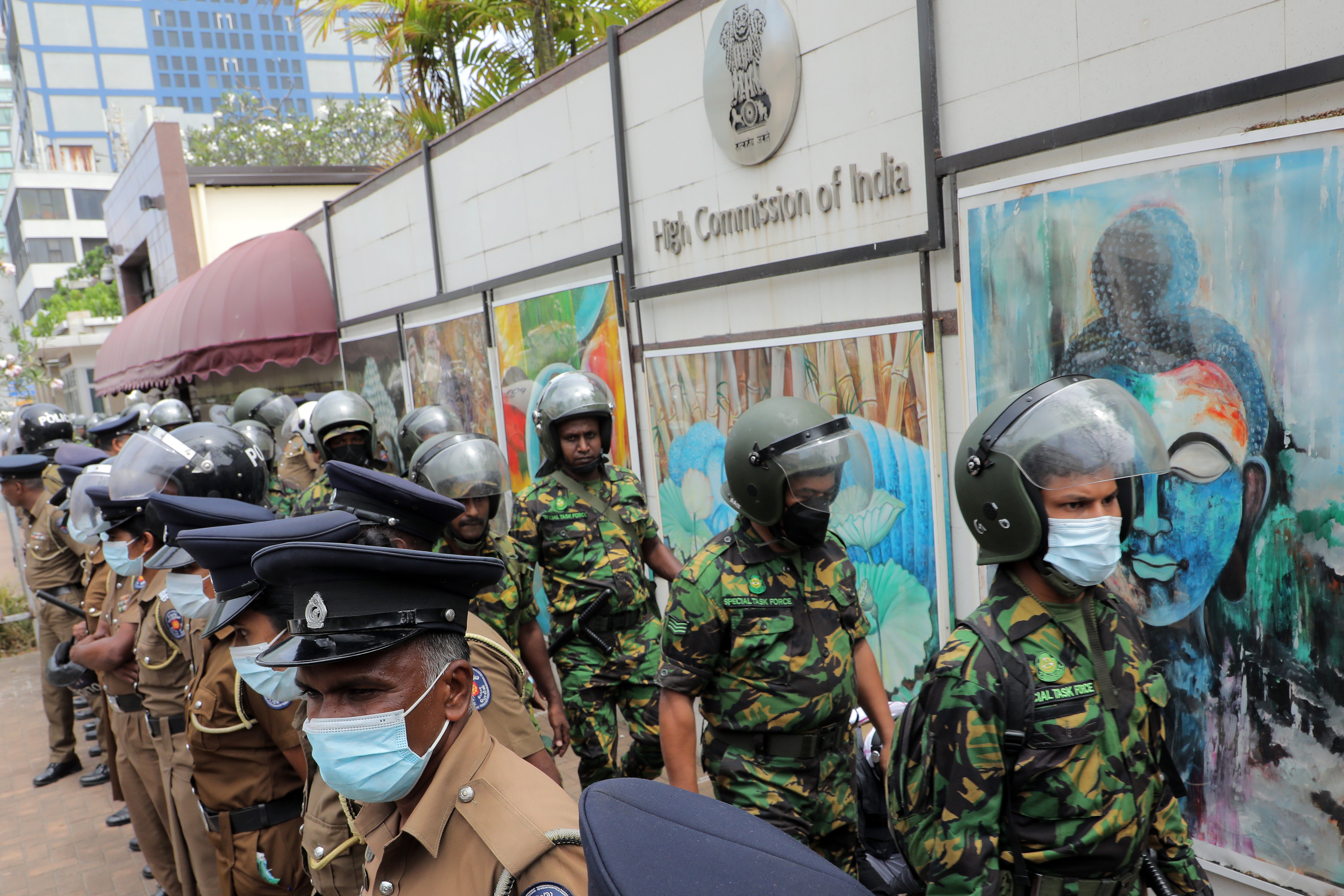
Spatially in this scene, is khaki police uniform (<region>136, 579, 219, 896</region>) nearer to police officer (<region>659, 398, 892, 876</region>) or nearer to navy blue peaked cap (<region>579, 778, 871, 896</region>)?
police officer (<region>659, 398, 892, 876</region>)

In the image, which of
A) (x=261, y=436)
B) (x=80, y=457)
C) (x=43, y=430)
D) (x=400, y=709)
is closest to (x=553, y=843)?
(x=400, y=709)

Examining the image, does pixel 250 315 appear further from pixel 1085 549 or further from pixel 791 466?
pixel 1085 549

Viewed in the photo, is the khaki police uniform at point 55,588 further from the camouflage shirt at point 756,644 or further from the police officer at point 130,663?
the camouflage shirt at point 756,644

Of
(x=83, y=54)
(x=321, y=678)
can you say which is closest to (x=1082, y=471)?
(x=321, y=678)

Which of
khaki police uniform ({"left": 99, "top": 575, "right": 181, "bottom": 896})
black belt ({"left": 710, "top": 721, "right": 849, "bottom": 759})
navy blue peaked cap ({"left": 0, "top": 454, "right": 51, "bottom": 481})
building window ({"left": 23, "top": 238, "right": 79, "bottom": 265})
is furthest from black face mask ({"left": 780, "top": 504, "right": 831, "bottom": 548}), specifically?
building window ({"left": 23, "top": 238, "right": 79, "bottom": 265})

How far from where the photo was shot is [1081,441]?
6.86 ft

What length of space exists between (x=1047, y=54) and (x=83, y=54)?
107160 mm

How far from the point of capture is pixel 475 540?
393cm

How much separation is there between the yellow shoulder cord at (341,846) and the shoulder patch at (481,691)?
388 millimetres

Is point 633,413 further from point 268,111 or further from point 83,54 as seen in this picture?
point 83,54

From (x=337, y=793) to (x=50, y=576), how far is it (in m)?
6.47

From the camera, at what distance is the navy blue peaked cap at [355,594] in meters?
1.76

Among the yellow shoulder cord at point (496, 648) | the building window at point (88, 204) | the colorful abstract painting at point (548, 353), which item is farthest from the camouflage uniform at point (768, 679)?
the building window at point (88, 204)

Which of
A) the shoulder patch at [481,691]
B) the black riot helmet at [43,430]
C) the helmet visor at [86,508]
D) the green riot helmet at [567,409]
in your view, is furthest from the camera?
the black riot helmet at [43,430]
